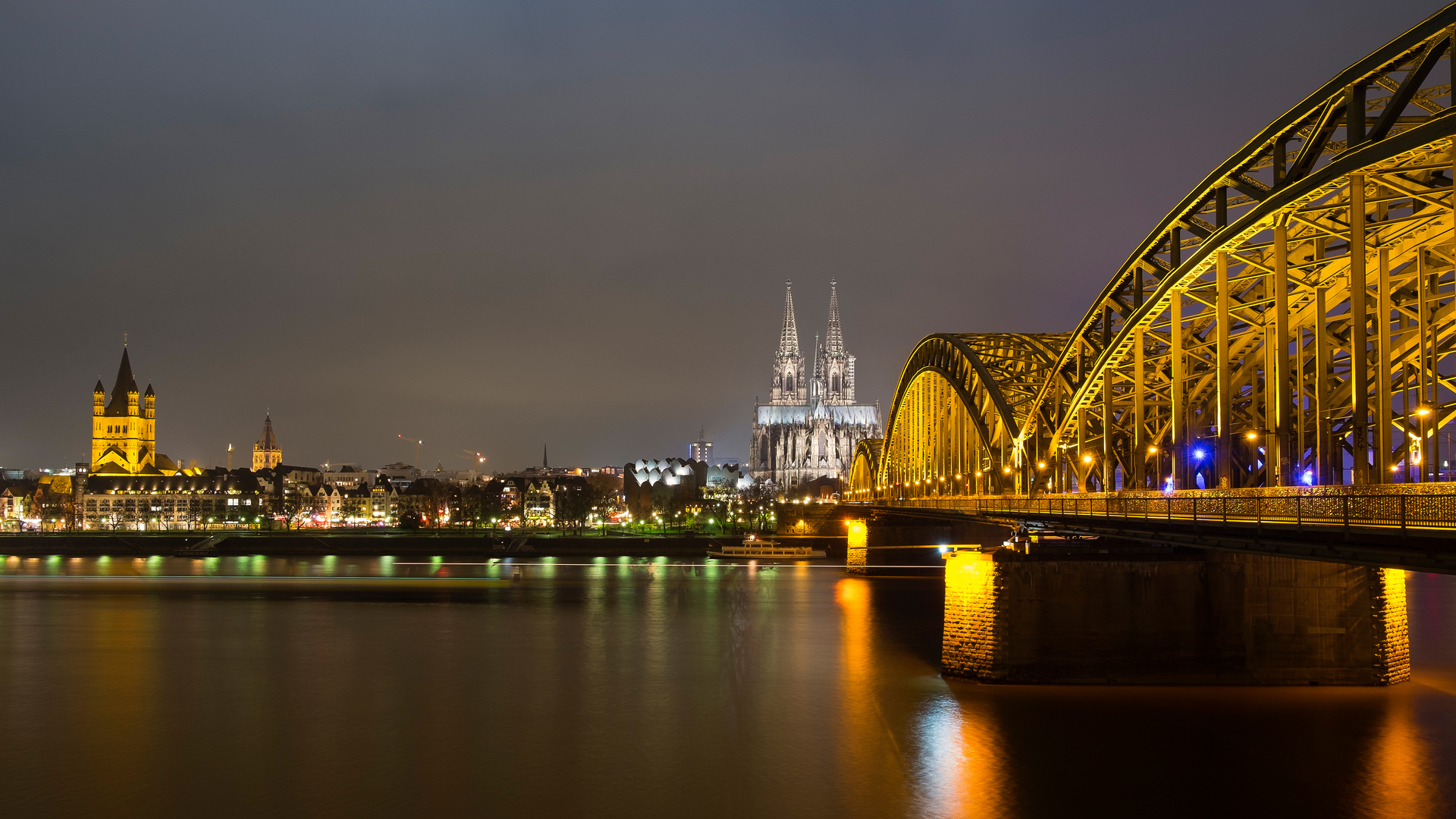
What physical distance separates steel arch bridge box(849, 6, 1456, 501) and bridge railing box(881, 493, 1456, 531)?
4.38 feet

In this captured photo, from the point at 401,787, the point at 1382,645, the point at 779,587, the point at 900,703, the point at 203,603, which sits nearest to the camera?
the point at 401,787

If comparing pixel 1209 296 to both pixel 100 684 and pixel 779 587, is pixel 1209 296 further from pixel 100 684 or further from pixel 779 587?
pixel 779 587

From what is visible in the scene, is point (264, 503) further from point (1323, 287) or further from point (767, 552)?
point (1323, 287)

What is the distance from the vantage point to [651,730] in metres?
32.1

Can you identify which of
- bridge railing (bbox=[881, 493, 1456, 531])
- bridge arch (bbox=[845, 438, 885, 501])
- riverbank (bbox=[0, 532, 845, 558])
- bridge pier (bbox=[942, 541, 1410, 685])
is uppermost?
bridge arch (bbox=[845, 438, 885, 501])

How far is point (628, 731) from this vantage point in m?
31.8

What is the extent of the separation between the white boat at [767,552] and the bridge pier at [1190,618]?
7284 cm

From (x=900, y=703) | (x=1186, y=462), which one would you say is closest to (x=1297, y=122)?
(x=1186, y=462)

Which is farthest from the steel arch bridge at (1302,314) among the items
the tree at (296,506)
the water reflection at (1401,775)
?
the tree at (296,506)

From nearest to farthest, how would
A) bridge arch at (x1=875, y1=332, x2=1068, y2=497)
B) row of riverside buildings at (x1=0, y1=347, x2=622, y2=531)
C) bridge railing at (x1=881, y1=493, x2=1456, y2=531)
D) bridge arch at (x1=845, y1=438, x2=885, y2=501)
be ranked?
bridge railing at (x1=881, y1=493, x2=1456, y2=531)
bridge arch at (x1=875, y1=332, x2=1068, y2=497)
bridge arch at (x1=845, y1=438, x2=885, y2=501)
row of riverside buildings at (x1=0, y1=347, x2=622, y2=531)

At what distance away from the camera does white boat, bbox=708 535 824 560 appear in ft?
344

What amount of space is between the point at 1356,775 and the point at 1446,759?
8.58 ft

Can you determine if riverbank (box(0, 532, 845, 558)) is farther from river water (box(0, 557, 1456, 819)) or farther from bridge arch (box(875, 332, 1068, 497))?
river water (box(0, 557, 1456, 819))

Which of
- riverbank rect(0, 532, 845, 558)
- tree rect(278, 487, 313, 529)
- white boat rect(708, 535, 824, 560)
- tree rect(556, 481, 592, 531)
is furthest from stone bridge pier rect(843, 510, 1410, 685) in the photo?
tree rect(278, 487, 313, 529)
